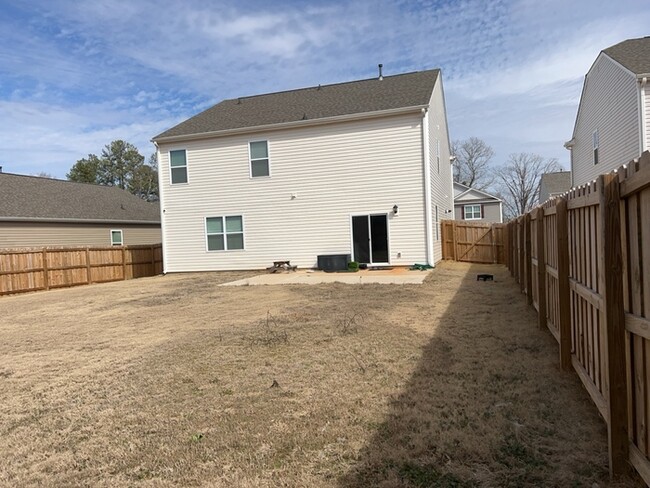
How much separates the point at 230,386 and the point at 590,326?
3.22 meters

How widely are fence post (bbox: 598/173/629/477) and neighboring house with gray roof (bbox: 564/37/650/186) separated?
39.4ft

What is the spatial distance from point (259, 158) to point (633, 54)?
12.9 meters

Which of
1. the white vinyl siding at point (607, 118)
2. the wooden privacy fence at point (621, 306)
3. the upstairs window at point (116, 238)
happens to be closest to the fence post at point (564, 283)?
the wooden privacy fence at point (621, 306)

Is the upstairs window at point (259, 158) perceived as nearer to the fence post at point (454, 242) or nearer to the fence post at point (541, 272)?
the fence post at point (454, 242)

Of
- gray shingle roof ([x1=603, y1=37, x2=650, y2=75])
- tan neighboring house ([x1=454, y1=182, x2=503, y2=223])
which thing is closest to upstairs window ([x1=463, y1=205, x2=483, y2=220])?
tan neighboring house ([x1=454, y1=182, x2=503, y2=223])

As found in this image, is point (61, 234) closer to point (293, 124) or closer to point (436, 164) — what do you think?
point (293, 124)

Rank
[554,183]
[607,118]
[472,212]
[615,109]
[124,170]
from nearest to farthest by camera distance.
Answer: [615,109] < [607,118] < [554,183] < [472,212] < [124,170]

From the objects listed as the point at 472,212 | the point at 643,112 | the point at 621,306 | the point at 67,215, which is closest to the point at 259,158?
the point at 67,215

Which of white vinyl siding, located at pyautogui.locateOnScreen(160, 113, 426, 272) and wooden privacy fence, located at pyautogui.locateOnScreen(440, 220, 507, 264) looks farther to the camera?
wooden privacy fence, located at pyautogui.locateOnScreen(440, 220, 507, 264)

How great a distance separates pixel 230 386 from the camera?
439 cm

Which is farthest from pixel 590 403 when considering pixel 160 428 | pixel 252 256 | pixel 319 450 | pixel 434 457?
pixel 252 256

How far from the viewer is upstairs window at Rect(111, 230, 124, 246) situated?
80.6ft

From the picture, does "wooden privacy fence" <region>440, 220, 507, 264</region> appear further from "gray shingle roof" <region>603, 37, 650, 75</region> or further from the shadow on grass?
the shadow on grass

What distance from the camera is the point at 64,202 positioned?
22.9m
